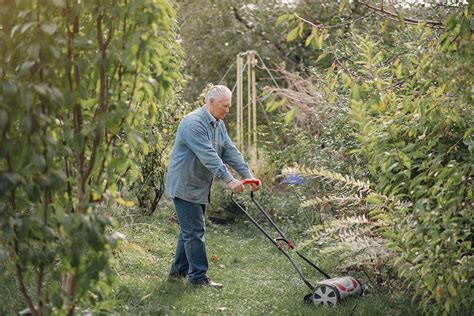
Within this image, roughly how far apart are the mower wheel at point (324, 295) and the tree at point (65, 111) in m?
2.69

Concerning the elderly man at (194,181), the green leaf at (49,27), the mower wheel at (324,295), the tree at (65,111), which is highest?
the green leaf at (49,27)

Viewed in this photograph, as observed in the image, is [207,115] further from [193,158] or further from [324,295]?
[324,295]

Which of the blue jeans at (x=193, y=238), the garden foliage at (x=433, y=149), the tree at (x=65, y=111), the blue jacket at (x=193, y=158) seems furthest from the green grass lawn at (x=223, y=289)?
the garden foliage at (x=433, y=149)

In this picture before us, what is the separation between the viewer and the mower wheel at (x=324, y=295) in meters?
5.63

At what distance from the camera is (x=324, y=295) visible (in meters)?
5.68

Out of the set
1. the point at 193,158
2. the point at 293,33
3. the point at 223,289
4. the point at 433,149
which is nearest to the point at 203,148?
the point at 193,158

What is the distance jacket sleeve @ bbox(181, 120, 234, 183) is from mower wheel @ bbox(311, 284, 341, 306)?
3.72ft

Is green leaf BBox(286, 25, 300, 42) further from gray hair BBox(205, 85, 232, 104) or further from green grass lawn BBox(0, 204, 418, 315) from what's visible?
gray hair BBox(205, 85, 232, 104)

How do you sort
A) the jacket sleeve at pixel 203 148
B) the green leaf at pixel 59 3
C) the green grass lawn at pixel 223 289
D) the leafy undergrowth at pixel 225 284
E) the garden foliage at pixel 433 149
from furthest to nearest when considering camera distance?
the jacket sleeve at pixel 203 148
the leafy undergrowth at pixel 225 284
the green grass lawn at pixel 223 289
the garden foliage at pixel 433 149
the green leaf at pixel 59 3

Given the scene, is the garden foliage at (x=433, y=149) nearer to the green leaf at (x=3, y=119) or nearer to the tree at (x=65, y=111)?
the tree at (x=65, y=111)

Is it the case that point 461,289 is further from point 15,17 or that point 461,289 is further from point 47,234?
point 15,17

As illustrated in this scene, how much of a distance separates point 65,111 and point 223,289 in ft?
11.8

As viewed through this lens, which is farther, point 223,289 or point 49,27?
point 223,289

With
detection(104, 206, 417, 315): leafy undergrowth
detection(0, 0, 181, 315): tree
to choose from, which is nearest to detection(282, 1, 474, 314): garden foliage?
detection(0, 0, 181, 315): tree
